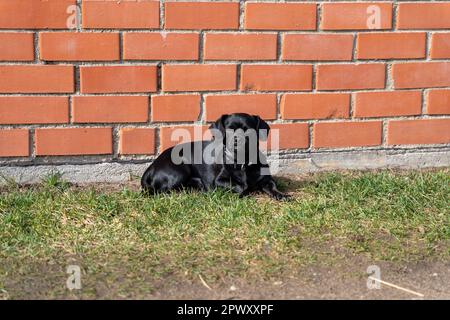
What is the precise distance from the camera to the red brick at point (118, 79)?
5.04 m

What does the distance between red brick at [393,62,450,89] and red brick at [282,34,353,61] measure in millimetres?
397

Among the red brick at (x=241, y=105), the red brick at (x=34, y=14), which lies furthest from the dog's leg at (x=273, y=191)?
the red brick at (x=34, y=14)

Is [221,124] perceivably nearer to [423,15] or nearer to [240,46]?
[240,46]

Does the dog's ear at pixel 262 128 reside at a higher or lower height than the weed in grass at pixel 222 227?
higher

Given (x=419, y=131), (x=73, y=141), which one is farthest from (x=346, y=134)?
(x=73, y=141)

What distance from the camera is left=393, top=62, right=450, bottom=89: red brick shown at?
5438 mm

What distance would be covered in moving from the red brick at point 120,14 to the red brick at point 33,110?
55 centimetres

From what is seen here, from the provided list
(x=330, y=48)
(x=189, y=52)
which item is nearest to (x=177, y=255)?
(x=189, y=52)

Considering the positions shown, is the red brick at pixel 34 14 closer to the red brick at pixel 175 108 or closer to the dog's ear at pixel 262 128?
the red brick at pixel 175 108

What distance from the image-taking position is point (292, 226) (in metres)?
4.38

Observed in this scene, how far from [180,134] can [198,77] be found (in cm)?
42

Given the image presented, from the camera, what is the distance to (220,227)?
4305 mm

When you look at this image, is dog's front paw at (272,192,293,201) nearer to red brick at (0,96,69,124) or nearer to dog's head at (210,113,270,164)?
dog's head at (210,113,270,164)

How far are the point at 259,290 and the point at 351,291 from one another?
0.43 metres
